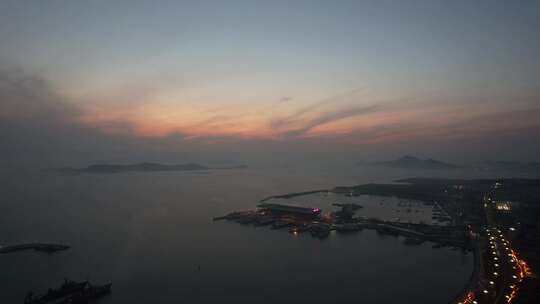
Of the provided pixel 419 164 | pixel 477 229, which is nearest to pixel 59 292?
pixel 477 229

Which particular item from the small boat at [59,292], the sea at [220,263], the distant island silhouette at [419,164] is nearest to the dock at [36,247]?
the sea at [220,263]

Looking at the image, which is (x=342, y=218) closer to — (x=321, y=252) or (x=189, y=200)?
(x=321, y=252)

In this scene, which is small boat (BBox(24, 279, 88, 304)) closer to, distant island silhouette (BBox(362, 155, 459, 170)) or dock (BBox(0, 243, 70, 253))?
dock (BBox(0, 243, 70, 253))

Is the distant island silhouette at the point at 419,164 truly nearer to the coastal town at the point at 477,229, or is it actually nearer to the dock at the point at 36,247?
the coastal town at the point at 477,229

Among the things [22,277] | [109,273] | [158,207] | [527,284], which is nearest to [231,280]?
[109,273]

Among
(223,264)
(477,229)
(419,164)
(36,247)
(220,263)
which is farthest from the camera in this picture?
(419,164)

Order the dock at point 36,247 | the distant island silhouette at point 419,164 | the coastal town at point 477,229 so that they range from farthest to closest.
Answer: the distant island silhouette at point 419,164, the dock at point 36,247, the coastal town at point 477,229

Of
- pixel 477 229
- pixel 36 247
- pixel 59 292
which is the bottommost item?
pixel 477 229

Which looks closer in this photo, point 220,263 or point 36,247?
point 220,263

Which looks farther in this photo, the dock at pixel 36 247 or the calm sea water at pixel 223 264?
the dock at pixel 36 247

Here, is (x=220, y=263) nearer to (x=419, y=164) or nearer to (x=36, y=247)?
(x=36, y=247)

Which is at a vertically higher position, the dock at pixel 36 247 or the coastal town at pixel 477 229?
the dock at pixel 36 247
